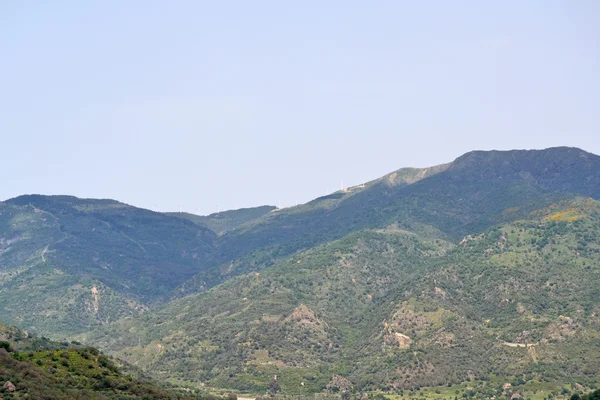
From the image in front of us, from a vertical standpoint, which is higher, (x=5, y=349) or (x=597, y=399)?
(x=5, y=349)

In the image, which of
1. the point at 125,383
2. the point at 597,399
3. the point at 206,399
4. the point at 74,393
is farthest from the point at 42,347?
the point at 597,399

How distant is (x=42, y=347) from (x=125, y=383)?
54120 millimetres

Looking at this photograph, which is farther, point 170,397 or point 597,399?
point 597,399

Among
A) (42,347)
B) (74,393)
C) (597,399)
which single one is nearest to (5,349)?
(74,393)

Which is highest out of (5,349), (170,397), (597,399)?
(5,349)

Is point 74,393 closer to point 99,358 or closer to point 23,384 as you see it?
point 23,384

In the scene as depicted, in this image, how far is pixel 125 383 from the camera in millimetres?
151750

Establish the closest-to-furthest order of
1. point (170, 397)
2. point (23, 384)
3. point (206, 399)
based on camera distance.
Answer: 1. point (23, 384)
2. point (170, 397)
3. point (206, 399)

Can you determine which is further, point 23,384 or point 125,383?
point 125,383

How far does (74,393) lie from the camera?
436 ft

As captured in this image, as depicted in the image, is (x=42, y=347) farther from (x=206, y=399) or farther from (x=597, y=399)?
(x=597, y=399)

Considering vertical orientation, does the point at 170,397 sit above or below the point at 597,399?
above

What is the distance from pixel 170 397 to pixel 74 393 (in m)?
22.2

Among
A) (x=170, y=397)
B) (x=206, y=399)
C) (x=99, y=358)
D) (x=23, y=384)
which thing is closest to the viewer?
(x=23, y=384)
